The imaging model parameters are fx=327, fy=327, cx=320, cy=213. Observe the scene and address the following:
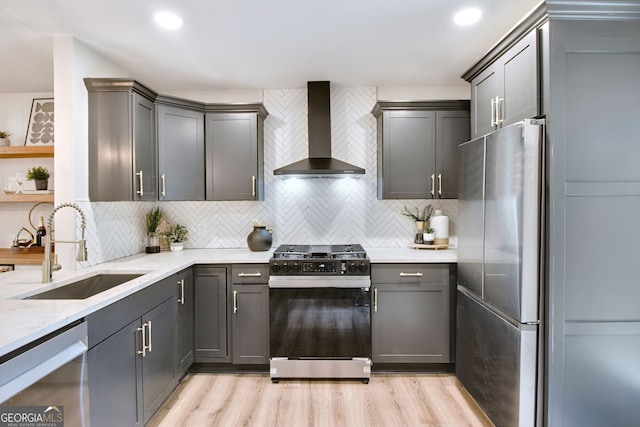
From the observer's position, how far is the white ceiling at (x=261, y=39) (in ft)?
6.68

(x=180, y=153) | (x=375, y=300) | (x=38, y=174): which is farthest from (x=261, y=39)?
(x=38, y=174)

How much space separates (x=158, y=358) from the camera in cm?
217

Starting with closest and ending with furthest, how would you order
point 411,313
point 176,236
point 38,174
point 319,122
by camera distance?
point 411,313, point 38,174, point 319,122, point 176,236

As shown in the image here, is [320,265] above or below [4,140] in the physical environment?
below

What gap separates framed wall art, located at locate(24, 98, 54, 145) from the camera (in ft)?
10.6

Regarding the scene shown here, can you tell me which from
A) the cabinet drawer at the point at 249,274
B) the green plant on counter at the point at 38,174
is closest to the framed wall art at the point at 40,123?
the green plant on counter at the point at 38,174

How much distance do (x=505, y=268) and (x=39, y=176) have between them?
4034mm

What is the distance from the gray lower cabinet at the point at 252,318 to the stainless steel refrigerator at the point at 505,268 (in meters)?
1.60

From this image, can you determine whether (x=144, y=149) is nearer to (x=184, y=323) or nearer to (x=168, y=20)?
(x=168, y=20)

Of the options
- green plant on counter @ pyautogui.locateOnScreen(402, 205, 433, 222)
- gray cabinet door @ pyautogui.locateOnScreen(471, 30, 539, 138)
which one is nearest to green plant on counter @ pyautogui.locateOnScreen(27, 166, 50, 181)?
green plant on counter @ pyautogui.locateOnScreen(402, 205, 433, 222)

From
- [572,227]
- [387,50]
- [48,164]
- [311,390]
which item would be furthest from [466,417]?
[48,164]

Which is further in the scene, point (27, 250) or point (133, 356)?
point (27, 250)

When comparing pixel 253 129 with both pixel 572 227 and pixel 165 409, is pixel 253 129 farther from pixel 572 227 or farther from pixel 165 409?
pixel 572 227

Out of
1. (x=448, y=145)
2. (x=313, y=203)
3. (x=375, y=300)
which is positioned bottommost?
(x=375, y=300)
